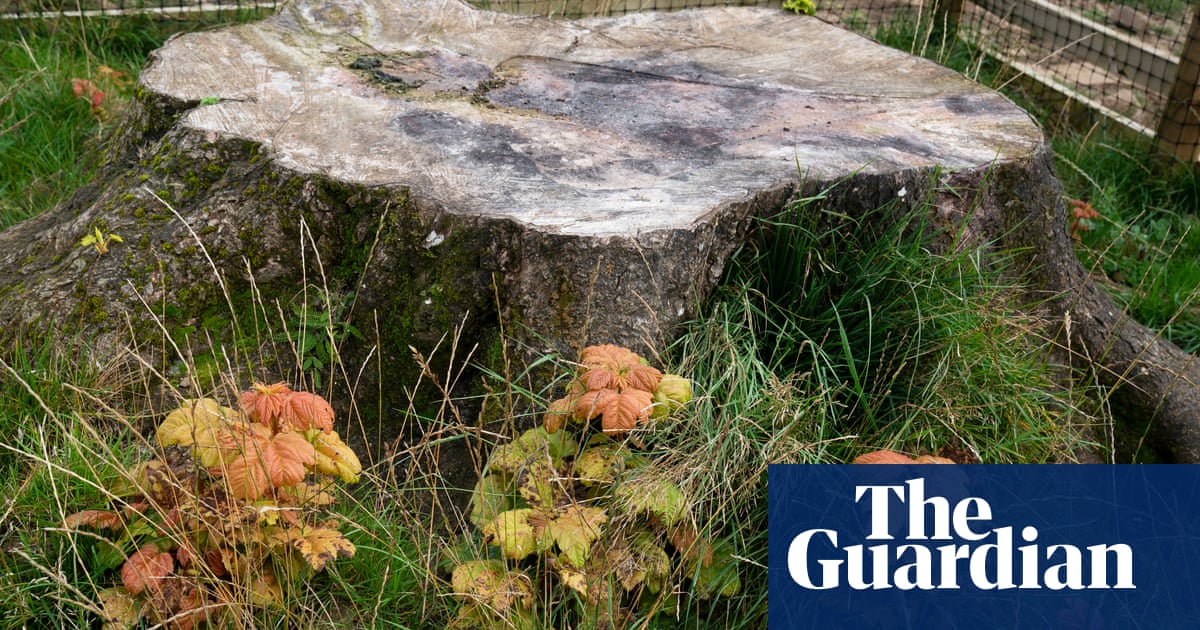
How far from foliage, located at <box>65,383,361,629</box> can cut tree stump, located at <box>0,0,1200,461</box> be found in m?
0.37

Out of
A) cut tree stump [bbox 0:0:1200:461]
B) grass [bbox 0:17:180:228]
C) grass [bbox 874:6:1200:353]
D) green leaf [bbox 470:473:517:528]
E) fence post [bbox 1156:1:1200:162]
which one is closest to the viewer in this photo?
green leaf [bbox 470:473:517:528]

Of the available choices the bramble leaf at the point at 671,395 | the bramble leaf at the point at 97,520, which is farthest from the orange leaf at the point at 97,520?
the bramble leaf at the point at 671,395

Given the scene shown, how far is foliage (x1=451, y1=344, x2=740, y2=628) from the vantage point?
213cm

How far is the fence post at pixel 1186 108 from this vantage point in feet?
15.7

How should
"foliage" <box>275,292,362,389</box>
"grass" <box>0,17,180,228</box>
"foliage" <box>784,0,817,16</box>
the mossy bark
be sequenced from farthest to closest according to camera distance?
"foliage" <box>784,0,817,16</box> → "grass" <box>0,17,180,228</box> → the mossy bark → "foliage" <box>275,292,362,389</box>

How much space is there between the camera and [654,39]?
3887 millimetres

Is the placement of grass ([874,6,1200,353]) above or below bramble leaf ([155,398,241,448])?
below

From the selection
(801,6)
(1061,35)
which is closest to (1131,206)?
(1061,35)

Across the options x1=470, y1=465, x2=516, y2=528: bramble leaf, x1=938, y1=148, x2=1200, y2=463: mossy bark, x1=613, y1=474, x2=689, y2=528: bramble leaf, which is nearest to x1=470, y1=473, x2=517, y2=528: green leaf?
x1=470, y1=465, x2=516, y2=528: bramble leaf

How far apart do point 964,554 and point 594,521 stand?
84cm

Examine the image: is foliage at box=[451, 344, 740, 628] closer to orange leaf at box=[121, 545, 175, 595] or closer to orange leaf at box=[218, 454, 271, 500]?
orange leaf at box=[218, 454, 271, 500]

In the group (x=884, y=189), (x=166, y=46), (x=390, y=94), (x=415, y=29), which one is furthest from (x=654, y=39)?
(x=166, y=46)

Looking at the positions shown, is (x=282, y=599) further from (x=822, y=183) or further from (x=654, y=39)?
(x=654, y=39)

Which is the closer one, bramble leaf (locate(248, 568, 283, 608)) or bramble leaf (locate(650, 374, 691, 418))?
bramble leaf (locate(248, 568, 283, 608))
